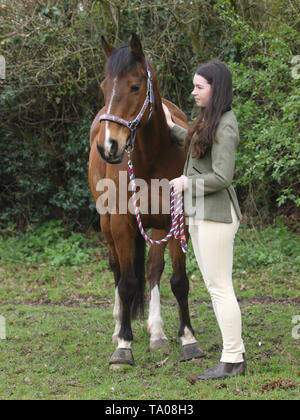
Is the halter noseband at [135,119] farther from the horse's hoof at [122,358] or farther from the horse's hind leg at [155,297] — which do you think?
the horse's hoof at [122,358]

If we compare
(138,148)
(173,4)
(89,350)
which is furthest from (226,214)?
(173,4)

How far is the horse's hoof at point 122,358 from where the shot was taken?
3.85 m

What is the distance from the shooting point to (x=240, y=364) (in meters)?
3.35

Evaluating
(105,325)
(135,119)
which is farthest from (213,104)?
(105,325)

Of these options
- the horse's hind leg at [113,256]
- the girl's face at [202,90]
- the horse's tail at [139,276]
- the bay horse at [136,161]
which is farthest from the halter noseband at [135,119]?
the horse's hind leg at [113,256]

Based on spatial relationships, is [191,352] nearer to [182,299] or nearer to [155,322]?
[182,299]

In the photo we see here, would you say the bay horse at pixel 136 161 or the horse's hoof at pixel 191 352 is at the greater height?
the bay horse at pixel 136 161

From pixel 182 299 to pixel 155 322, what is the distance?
1.45 feet

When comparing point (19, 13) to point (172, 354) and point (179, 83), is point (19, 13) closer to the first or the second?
point (179, 83)

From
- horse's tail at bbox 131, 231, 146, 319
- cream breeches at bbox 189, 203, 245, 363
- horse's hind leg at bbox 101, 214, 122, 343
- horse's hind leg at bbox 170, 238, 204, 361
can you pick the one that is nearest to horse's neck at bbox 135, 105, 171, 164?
horse's hind leg at bbox 170, 238, 204, 361

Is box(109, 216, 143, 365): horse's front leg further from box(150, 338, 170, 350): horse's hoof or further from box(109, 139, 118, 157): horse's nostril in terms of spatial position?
box(109, 139, 118, 157): horse's nostril

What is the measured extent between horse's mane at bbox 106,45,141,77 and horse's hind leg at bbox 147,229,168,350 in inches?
60.7

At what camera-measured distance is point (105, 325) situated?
17.0 feet

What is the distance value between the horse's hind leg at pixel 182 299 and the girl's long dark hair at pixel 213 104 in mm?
1127
